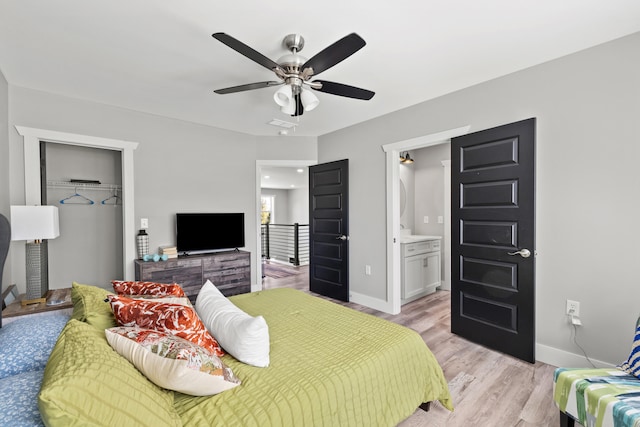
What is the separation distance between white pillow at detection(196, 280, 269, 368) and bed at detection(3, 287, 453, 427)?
0.17 feet

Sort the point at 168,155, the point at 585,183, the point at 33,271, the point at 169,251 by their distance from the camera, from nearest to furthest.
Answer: the point at 585,183, the point at 33,271, the point at 169,251, the point at 168,155

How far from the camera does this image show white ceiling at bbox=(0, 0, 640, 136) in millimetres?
1796

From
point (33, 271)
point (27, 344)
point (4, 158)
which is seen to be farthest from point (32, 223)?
point (27, 344)

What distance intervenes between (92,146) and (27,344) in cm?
273

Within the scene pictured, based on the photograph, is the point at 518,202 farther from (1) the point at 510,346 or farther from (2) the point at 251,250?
(2) the point at 251,250

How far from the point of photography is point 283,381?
1.29 meters

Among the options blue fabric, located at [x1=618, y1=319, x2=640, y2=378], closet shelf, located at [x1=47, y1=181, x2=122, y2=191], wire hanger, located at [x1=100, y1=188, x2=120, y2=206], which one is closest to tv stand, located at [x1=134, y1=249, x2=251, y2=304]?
wire hanger, located at [x1=100, y1=188, x2=120, y2=206]

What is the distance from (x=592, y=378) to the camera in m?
1.56

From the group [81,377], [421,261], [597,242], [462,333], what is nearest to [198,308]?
[81,377]

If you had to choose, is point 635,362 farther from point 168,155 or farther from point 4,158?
point 4,158

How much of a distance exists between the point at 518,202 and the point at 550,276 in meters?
Result: 0.69

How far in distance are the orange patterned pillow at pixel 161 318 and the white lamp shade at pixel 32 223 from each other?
1.61 meters

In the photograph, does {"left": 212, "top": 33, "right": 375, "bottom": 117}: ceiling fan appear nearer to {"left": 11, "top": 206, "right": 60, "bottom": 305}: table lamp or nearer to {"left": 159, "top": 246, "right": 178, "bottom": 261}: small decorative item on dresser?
{"left": 11, "top": 206, "right": 60, "bottom": 305}: table lamp

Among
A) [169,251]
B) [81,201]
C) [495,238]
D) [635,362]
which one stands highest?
[81,201]
